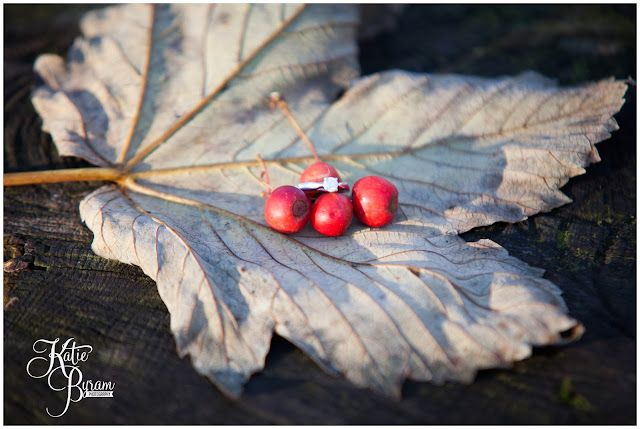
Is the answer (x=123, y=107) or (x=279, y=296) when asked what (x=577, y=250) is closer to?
(x=279, y=296)

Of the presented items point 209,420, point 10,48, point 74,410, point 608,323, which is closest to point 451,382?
point 608,323

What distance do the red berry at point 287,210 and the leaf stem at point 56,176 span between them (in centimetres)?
104

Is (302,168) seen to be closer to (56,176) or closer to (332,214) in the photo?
(332,214)

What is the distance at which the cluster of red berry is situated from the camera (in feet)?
7.26

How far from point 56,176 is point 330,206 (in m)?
1.67

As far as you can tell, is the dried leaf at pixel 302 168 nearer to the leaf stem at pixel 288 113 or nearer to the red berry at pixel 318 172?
the leaf stem at pixel 288 113

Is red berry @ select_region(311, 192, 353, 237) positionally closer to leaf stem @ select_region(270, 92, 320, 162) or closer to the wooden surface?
leaf stem @ select_region(270, 92, 320, 162)

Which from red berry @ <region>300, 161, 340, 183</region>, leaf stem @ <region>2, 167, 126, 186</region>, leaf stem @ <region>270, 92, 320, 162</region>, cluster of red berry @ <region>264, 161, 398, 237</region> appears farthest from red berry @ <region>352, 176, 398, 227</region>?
leaf stem @ <region>2, 167, 126, 186</region>

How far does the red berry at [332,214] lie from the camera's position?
222 centimetres

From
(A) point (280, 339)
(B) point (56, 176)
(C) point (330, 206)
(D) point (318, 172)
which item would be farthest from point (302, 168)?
(B) point (56, 176)

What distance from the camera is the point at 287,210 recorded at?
219 cm

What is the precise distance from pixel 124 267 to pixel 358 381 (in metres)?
1.28

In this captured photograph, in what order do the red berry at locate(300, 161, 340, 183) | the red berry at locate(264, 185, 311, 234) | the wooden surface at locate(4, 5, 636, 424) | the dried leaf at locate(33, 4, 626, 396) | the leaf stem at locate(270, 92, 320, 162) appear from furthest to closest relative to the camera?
the leaf stem at locate(270, 92, 320, 162)
the red berry at locate(300, 161, 340, 183)
the red berry at locate(264, 185, 311, 234)
the dried leaf at locate(33, 4, 626, 396)
the wooden surface at locate(4, 5, 636, 424)

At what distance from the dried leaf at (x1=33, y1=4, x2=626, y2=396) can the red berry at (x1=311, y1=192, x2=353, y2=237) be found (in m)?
0.08
